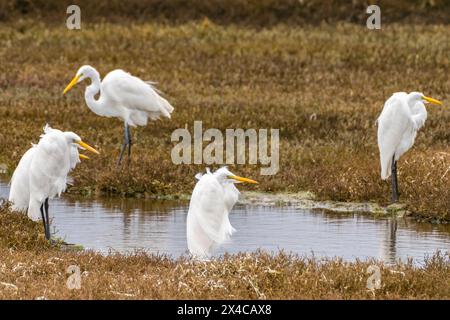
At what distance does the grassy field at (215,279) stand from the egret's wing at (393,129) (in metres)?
5.13

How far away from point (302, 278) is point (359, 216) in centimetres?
595

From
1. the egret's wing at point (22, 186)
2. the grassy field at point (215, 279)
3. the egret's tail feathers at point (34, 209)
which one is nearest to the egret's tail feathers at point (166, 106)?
the egret's wing at point (22, 186)

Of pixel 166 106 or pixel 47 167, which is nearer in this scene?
pixel 47 167

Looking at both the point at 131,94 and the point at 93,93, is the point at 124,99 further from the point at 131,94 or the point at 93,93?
the point at 93,93

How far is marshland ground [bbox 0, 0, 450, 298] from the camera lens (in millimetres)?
10047

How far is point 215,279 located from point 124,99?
10883 mm

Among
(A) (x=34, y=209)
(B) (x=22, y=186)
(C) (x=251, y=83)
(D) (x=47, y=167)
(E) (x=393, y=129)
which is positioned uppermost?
(C) (x=251, y=83)

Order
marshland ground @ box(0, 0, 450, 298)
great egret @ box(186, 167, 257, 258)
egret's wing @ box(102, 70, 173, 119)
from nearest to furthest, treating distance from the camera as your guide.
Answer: marshland ground @ box(0, 0, 450, 298) < great egret @ box(186, 167, 257, 258) < egret's wing @ box(102, 70, 173, 119)

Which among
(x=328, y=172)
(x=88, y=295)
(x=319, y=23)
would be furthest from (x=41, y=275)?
(x=319, y=23)

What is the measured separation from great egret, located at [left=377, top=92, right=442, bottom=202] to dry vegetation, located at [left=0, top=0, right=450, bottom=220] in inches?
18.7

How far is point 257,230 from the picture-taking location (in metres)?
14.5

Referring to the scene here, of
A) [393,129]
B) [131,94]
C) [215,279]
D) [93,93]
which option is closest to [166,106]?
[131,94]

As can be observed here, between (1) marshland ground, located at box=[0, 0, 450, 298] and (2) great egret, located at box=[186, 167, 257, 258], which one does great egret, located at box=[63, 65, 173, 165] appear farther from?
(2) great egret, located at box=[186, 167, 257, 258]

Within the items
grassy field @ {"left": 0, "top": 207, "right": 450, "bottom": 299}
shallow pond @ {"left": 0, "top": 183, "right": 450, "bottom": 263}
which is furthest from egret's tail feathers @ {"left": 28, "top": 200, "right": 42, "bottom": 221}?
grassy field @ {"left": 0, "top": 207, "right": 450, "bottom": 299}
